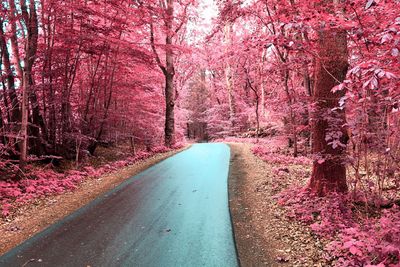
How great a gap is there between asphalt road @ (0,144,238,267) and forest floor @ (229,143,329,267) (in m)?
0.22

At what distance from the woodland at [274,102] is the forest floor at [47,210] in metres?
0.39

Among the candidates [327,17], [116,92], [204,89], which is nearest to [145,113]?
[116,92]

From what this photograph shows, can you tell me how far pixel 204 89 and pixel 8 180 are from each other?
110 feet

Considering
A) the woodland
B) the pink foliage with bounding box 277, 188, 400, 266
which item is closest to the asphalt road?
the pink foliage with bounding box 277, 188, 400, 266

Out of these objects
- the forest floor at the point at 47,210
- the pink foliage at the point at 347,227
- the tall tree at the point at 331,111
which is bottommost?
the forest floor at the point at 47,210

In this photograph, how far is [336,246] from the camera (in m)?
4.32

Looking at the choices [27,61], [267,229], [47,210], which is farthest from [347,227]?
[27,61]

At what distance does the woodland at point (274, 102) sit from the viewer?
436cm

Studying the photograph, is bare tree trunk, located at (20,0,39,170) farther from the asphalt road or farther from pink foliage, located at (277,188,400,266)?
pink foliage, located at (277,188,400,266)

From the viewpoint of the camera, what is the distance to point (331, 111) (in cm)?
574

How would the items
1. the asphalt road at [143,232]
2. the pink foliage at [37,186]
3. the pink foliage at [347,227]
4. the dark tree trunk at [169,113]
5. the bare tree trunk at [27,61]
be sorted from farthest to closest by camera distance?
the dark tree trunk at [169,113]
the bare tree trunk at [27,61]
the pink foliage at [37,186]
the asphalt road at [143,232]
the pink foliage at [347,227]

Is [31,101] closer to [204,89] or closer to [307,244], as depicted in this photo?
[307,244]

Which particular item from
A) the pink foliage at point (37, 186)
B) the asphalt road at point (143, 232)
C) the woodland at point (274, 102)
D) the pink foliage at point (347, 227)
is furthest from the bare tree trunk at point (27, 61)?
the pink foliage at point (347, 227)

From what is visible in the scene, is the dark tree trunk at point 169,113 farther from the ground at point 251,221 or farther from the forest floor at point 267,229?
the forest floor at point 267,229
